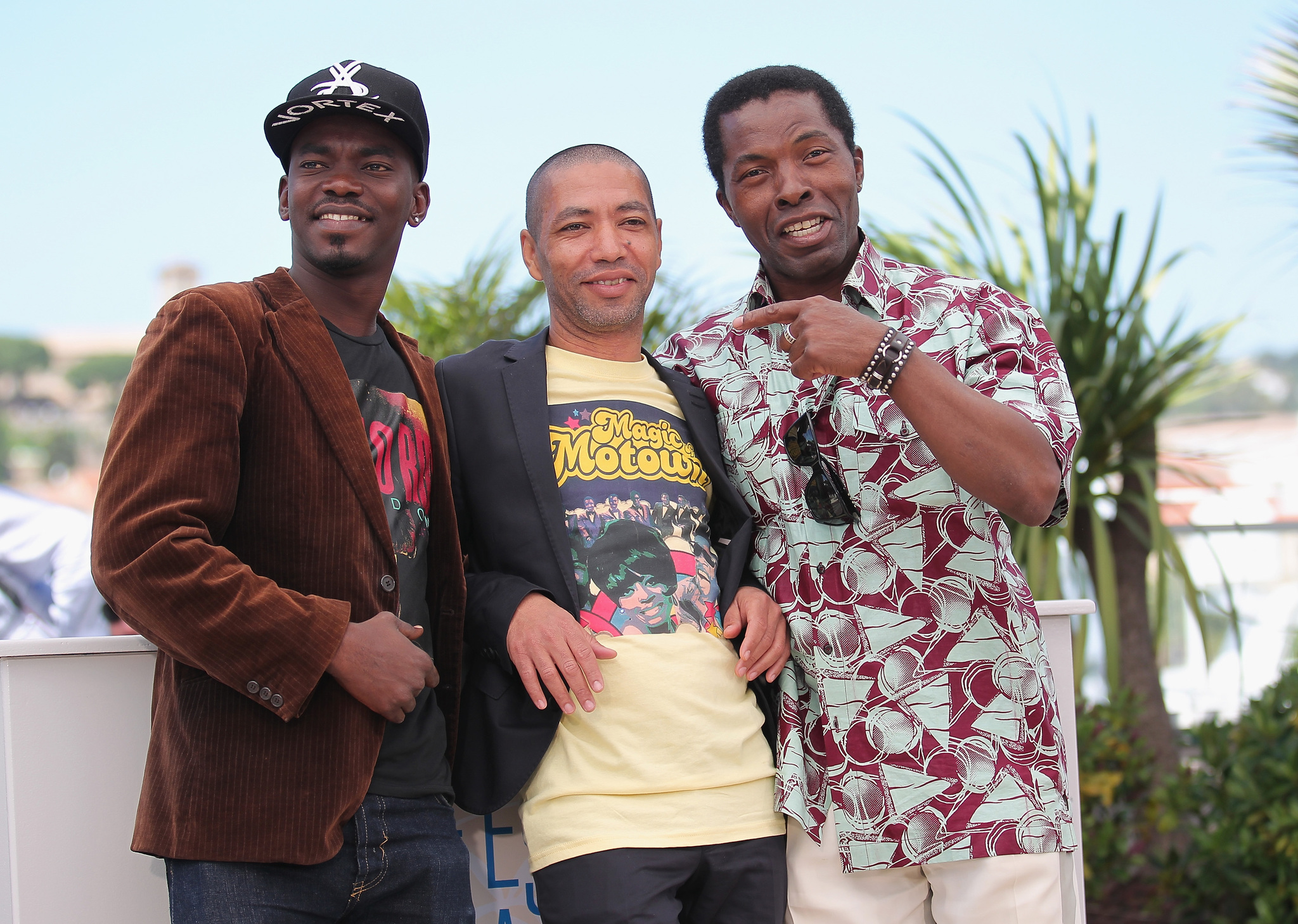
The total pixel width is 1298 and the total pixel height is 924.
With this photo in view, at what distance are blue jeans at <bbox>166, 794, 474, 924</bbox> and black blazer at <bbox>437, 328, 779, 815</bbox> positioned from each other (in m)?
0.14

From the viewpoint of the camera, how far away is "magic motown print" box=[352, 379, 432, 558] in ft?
6.23

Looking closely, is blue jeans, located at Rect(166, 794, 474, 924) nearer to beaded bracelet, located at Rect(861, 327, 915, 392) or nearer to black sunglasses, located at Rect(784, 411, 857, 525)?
black sunglasses, located at Rect(784, 411, 857, 525)

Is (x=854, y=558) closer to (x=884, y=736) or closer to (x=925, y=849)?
(x=884, y=736)

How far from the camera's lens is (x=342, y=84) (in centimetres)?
195

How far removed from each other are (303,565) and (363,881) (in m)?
0.52

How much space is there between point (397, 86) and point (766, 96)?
0.80m

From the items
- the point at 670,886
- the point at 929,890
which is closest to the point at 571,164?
the point at 670,886

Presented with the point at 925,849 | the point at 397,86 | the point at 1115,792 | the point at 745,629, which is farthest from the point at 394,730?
the point at 1115,792

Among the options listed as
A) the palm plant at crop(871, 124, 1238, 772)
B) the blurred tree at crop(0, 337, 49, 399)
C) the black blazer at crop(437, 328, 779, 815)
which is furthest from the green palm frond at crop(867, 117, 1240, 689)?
the blurred tree at crop(0, 337, 49, 399)

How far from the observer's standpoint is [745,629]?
2.06 m

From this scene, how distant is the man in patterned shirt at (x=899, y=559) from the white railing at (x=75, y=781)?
1.19 meters

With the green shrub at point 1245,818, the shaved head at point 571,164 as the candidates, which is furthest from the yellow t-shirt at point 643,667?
the green shrub at point 1245,818

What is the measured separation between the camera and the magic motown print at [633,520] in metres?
2.00

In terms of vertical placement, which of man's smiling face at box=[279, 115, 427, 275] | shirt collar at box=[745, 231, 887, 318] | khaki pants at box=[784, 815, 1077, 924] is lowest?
khaki pants at box=[784, 815, 1077, 924]
